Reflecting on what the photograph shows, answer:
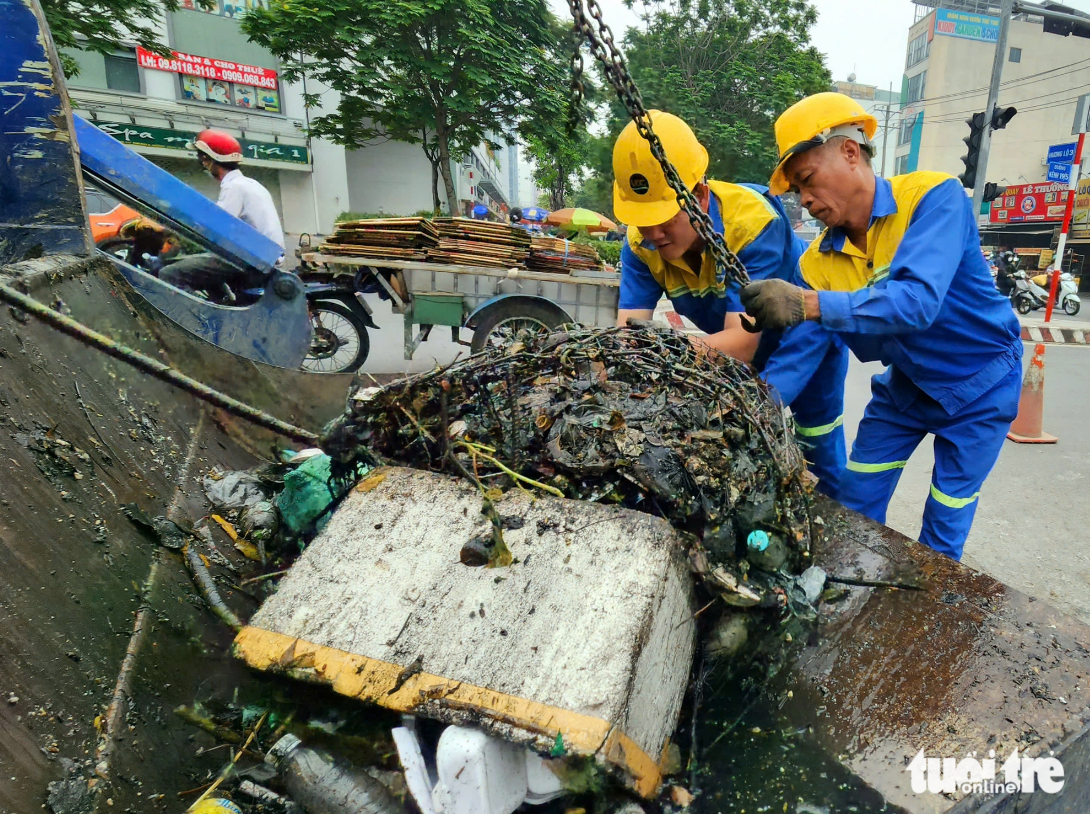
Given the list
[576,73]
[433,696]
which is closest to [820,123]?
[576,73]

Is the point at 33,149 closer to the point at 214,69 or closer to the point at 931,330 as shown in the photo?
the point at 931,330

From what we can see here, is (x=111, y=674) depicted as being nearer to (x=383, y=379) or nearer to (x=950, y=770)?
(x=950, y=770)

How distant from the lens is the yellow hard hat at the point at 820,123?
76.5 inches

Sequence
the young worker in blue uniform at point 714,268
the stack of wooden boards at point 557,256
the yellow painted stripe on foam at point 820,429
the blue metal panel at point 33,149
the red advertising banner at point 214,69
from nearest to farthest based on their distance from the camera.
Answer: the blue metal panel at point 33,149 < the young worker in blue uniform at point 714,268 < the yellow painted stripe on foam at point 820,429 < the stack of wooden boards at point 557,256 < the red advertising banner at point 214,69

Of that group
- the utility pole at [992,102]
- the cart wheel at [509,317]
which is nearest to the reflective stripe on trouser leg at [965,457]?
the cart wheel at [509,317]

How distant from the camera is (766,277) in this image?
2.53 meters

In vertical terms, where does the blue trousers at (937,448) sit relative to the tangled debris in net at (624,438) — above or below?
below

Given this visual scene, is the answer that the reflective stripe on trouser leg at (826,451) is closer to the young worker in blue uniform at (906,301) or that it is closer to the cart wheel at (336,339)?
the young worker in blue uniform at (906,301)

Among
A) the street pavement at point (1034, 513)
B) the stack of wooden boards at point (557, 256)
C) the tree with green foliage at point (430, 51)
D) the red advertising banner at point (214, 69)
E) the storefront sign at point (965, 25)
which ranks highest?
the storefront sign at point (965, 25)

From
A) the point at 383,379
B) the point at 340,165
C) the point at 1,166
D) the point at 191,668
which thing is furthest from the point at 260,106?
the point at 191,668

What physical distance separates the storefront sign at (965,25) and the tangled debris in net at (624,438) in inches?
1827

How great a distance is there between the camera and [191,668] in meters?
1.43

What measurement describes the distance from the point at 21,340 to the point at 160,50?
12.1 m

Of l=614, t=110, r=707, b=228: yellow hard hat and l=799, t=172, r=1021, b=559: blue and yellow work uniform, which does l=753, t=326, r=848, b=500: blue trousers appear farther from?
l=614, t=110, r=707, b=228: yellow hard hat
